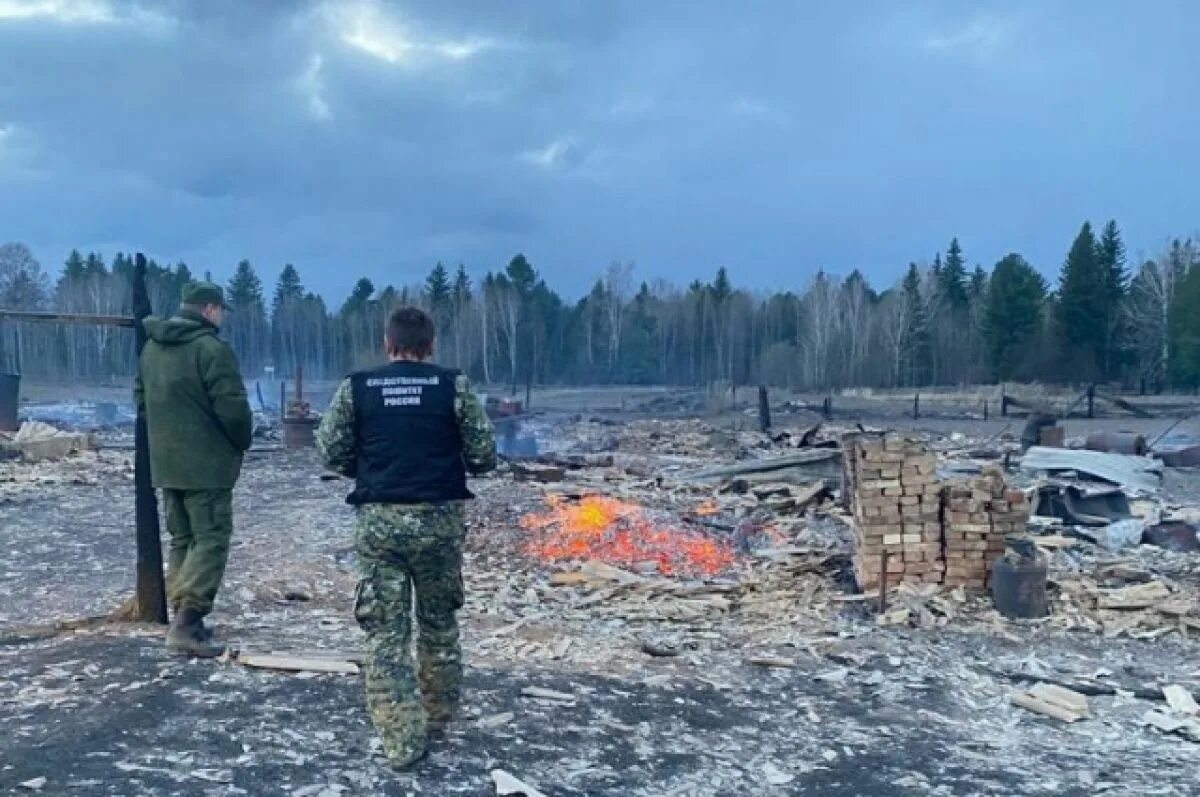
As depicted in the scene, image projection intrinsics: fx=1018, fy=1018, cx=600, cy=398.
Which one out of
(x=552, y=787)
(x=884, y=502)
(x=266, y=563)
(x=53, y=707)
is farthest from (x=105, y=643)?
(x=884, y=502)

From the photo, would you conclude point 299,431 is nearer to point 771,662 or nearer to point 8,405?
point 8,405

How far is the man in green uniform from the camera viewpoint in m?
5.67

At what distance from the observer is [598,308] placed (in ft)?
272

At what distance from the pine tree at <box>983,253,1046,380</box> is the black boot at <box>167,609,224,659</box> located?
5672 centimetres

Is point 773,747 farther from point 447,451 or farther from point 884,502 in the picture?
point 884,502

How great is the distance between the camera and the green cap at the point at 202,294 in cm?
580

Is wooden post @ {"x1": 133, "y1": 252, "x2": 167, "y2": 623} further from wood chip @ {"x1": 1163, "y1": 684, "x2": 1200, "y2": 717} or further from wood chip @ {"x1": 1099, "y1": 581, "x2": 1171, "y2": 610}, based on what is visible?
wood chip @ {"x1": 1099, "y1": 581, "x2": 1171, "y2": 610}

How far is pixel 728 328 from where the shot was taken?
76875 mm

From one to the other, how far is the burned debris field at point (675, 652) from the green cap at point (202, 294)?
6.60 feet

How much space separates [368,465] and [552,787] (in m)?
1.62

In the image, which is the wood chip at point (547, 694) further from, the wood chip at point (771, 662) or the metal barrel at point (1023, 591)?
the metal barrel at point (1023, 591)

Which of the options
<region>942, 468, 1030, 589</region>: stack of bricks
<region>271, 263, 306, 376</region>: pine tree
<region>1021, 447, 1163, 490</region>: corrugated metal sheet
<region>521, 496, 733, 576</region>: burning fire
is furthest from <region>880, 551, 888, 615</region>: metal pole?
<region>271, 263, 306, 376</region>: pine tree

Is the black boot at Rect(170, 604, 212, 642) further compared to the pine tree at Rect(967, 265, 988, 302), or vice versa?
the pine tree at Rect(967, 265, 988, 302)

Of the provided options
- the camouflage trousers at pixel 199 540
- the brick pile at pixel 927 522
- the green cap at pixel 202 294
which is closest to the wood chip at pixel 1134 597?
the brick pile at pixel 927 522
